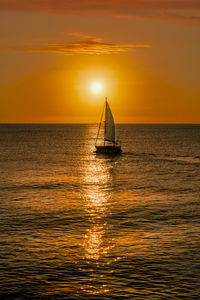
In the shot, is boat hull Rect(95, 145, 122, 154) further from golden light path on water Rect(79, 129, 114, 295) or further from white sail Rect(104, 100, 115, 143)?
golden light path on water Rect(79, 129, 114, 295)

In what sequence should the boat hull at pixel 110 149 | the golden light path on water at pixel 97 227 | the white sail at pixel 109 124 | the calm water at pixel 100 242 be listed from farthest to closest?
the boat hull at pixel 110 149 → the white sail at pixel 109 124 → the golden light path on water at pixel 97 227 → the calm water at pixel 100 242

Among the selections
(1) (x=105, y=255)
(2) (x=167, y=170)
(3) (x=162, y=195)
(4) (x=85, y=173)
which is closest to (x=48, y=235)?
(1) (x=105, y=255)

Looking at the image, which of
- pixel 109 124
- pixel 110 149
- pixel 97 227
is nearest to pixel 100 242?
pixel 97 227

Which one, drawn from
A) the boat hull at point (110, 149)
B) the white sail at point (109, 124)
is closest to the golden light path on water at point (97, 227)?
the white sail at point (109, 124)

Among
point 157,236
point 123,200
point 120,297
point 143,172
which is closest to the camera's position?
point 120,297

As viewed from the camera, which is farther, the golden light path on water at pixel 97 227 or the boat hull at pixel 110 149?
the boat hull at pixel 110 149

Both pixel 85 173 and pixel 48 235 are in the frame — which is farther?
pixel 85 173

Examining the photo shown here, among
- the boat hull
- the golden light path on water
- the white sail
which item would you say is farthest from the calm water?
the boat hull

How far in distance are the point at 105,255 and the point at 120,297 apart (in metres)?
7.84

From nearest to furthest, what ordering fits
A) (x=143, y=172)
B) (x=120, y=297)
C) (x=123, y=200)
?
1. (x=120, y=297)
2. (x=123, y=200)
3. (x=143, y=172)

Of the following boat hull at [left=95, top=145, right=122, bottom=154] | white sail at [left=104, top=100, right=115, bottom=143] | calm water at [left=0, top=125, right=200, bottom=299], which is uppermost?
white sail at [left=104, top=100, right=115, bottom=143]

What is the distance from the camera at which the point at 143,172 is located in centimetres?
9244

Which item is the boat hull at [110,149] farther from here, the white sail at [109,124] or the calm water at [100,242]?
the calm water at [100,242]

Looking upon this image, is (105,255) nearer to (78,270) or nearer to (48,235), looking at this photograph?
(78,270)
